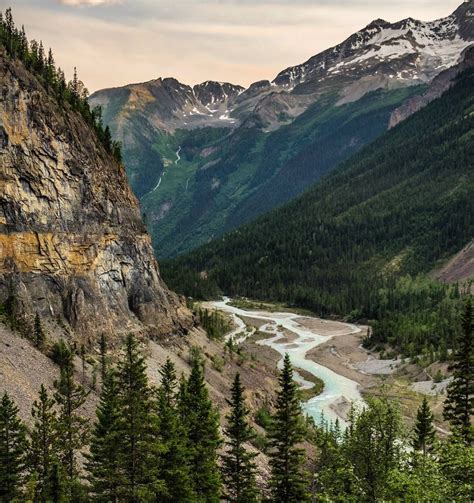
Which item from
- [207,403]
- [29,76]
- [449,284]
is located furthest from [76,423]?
[449,284]

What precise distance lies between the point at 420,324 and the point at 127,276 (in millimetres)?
86320

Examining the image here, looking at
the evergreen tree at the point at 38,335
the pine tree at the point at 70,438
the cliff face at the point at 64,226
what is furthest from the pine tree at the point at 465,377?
the cliff face at the point at 64,226

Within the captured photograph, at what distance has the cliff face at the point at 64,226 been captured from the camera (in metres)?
67.8

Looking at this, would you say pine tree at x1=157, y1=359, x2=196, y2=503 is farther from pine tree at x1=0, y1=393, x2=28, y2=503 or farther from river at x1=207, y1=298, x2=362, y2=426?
river at x1=207, y1=298, x2=362, y2=426

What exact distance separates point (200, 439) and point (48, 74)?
60104 mm

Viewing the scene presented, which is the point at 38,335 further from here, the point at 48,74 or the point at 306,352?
the point at 306,352

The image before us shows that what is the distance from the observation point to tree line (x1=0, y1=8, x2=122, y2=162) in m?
78.2

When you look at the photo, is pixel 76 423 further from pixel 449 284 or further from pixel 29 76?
pixel 449 284

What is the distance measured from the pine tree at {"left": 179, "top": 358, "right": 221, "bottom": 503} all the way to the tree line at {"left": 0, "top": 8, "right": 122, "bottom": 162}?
1925 inches

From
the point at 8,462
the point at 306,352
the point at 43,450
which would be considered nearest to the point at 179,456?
the point at 43,450

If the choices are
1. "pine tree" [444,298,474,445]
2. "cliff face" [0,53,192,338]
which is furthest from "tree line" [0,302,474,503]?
"cliff face" [0,53,192,338]

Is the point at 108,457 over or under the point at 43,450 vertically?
over

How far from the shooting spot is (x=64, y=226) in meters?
74.1

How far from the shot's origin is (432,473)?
87.5ft
